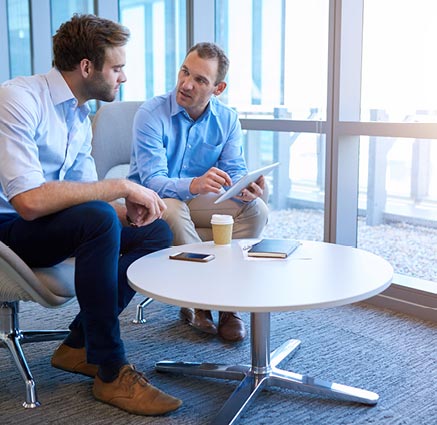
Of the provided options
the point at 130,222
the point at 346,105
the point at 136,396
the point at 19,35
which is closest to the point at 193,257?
the point at 130,222

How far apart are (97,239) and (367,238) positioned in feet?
10.3

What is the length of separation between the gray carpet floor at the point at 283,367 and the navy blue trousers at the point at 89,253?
0.24 m

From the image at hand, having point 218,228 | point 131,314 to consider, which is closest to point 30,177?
point 218,228

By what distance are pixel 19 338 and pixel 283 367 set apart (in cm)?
90

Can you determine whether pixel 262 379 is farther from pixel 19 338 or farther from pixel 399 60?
pixel 399 60

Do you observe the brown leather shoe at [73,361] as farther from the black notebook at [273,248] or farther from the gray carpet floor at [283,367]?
the black notebook at [273,248]

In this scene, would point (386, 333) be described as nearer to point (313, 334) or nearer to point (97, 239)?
point (313, 334)

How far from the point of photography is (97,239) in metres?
1.75

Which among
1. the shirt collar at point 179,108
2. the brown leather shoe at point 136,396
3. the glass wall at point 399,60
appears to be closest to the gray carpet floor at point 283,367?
the brown leather shoe at point 136,396

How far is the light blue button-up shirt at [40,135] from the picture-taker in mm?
1762

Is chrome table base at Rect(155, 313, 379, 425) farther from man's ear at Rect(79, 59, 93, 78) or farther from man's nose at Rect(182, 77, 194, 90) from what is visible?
man's nose at Rect(182, 77, 194, 90)

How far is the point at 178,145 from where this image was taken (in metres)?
2.64

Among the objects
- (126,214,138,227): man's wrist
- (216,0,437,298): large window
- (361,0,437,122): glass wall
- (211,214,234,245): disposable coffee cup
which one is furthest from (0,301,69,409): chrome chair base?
(361,0,437,122): glass wall

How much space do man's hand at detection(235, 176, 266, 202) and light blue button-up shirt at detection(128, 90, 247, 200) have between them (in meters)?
0.19
